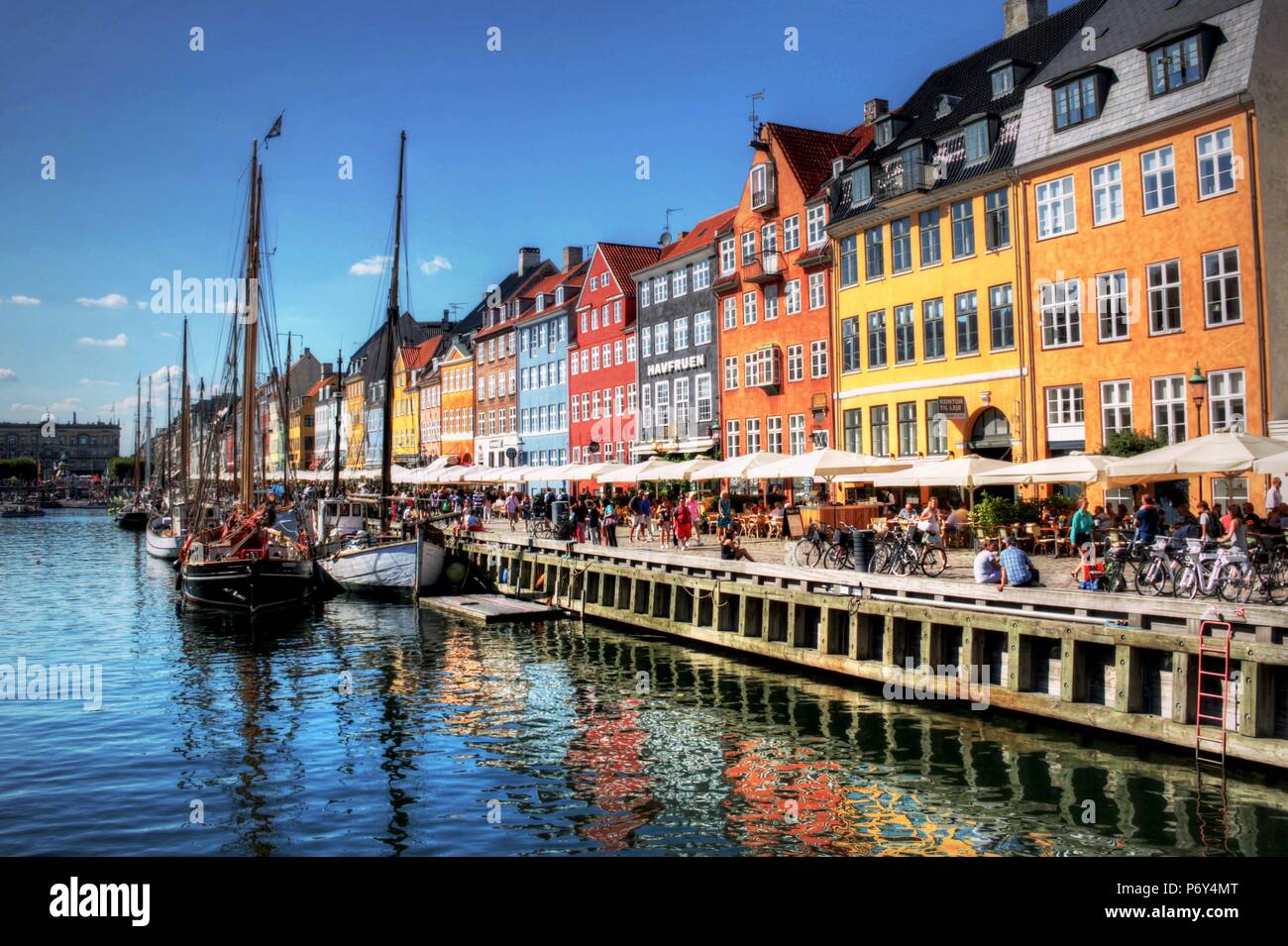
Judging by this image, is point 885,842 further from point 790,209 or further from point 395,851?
point 790,209

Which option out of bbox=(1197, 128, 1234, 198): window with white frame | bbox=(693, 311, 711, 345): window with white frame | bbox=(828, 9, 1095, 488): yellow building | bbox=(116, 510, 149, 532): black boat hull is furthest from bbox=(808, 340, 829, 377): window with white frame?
bbox=(116, 510, 149, 532): black boat hull

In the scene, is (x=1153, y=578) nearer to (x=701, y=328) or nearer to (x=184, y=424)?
(x=701, y=328)

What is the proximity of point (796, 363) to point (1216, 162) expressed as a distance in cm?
1870

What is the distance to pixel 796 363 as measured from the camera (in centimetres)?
4362

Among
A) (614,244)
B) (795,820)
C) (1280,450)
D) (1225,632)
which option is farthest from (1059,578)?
(614,244)

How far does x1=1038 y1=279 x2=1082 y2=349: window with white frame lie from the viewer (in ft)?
103

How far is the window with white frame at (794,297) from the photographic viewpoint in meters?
43.6

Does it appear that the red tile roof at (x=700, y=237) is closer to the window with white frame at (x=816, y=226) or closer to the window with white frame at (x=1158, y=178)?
the window with white frame at (x=816, y=226)

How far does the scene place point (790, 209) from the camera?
4394 centimetres

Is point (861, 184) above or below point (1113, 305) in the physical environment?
above

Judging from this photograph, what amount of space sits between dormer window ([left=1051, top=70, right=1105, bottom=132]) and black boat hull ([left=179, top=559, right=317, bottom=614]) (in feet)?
91.4

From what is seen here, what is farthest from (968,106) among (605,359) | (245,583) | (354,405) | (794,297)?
(354,405)

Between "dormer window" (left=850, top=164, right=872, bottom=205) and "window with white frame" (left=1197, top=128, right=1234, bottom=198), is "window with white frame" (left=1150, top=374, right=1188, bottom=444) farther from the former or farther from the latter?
"dormer window" (left=850, top=164, right=872, bottom=205)
